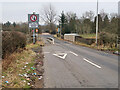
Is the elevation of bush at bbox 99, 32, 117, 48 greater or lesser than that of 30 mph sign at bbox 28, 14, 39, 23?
lesser

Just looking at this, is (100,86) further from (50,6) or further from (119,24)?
(50,6)

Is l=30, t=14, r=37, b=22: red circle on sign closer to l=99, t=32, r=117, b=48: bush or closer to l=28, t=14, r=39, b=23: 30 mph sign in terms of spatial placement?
l=28, t=14, r=39, b=23: 30 mph sign

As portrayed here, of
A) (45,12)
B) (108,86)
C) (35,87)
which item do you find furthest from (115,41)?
(45,12)

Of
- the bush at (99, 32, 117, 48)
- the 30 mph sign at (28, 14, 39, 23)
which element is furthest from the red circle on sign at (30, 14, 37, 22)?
the bush at (99, 32, 117, 48)

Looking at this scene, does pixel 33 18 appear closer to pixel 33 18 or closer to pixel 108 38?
pixel 33 18

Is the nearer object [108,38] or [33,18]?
[108,38]

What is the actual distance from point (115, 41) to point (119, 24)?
2.39m

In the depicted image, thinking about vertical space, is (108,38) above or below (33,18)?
below

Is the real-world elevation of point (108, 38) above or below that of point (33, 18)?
below

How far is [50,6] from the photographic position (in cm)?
6619

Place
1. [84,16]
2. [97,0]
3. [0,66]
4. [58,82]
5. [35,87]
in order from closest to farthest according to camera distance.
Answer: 1. [35,87]
2. [58,82]
3. [0,66]
4. [97,0]
5. [84,16]

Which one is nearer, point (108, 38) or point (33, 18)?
point (108, 38)

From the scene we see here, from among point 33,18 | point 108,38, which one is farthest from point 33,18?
point 108,38

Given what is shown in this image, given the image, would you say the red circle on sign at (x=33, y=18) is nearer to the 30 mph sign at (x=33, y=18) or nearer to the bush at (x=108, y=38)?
the 30 mph sign at (x=33, y=18)
